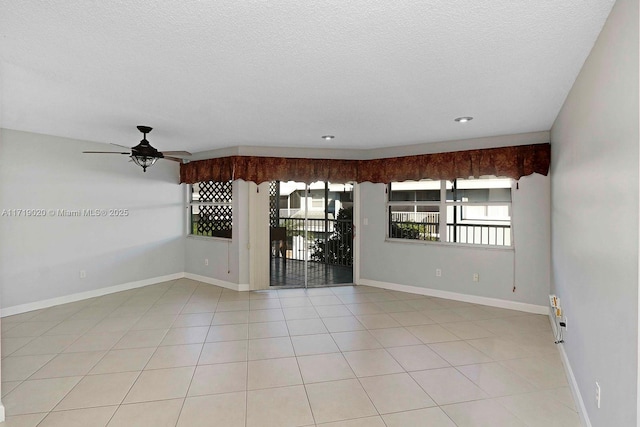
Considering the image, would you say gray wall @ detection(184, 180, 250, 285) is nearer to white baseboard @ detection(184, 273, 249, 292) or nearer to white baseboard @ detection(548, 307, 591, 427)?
white baseboard @ detection(184, 273, 249, 292)

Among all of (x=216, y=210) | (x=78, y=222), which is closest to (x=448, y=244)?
(x=216, y=210)

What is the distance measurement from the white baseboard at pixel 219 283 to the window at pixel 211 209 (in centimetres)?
75

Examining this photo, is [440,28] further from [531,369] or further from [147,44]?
[531,369]

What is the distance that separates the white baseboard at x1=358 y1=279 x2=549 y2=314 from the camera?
14.0 feet

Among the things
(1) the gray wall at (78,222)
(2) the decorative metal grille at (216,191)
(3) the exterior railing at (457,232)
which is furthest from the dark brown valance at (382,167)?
(1) the gray wall at (78,222)

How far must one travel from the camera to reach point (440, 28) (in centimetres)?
177

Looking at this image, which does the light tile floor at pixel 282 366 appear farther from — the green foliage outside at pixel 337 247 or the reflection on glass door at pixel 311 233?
the green foliage outside at pixel 337 247

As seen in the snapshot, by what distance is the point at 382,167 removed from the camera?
17.5 feet

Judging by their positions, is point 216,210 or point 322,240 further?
point 322,240

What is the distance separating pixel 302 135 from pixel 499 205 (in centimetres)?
281

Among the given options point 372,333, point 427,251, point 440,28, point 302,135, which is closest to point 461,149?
point 427,251

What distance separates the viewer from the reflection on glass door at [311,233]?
576 centimetres

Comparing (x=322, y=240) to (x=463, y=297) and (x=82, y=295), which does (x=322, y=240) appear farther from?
(x=82, y=295)

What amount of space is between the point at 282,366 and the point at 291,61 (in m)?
2.41
